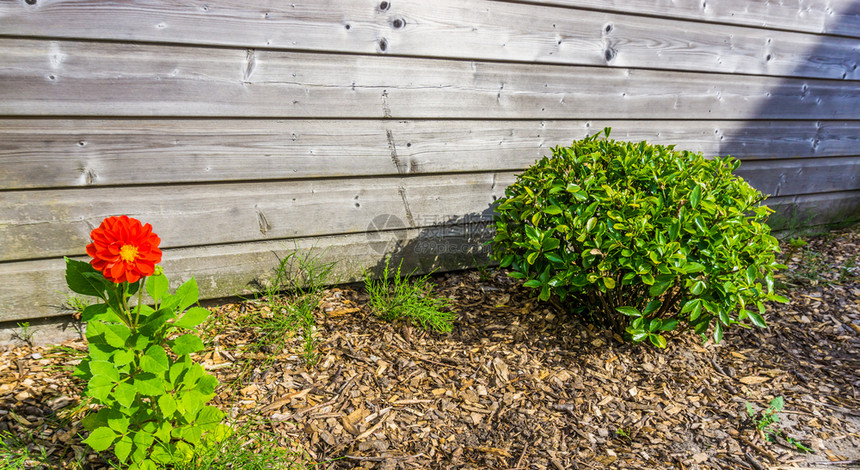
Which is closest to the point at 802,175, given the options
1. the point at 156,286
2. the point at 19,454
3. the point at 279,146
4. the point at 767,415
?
the point at 767,415

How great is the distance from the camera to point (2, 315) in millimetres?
A: 2150

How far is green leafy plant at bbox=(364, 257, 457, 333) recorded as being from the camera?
243 centimetres

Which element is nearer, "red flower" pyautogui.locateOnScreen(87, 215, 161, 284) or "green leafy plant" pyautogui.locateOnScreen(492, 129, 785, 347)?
"red flower" pyautogui.locateOnScreen(87, 215, 161, 284)

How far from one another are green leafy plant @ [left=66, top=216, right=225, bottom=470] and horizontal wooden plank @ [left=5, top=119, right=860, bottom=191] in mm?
1009

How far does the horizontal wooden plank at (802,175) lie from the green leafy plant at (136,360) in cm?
377

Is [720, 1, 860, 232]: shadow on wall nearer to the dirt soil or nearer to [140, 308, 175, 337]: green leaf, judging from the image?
the dirt soil

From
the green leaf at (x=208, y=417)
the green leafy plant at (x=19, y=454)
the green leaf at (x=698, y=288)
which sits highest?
the green leaf at (x=698, y=288)

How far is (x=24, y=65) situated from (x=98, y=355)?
1.41 meters

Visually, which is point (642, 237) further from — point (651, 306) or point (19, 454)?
point (19, 454)

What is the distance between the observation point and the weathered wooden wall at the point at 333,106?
205 centimetres

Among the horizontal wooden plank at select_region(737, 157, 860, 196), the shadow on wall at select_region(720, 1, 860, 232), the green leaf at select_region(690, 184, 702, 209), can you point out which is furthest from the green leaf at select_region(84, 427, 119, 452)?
the horizontal wooden plank at select_region(737, 157, 860, 196)

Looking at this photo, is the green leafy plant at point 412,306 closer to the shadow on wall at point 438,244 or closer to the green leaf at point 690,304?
the shadow on wall at point 438,244

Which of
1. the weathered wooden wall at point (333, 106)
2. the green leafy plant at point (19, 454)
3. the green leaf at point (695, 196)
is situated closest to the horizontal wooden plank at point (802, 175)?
the weathered wooden wall at point (333, 106)

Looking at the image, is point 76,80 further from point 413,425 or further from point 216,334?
point 413,425
